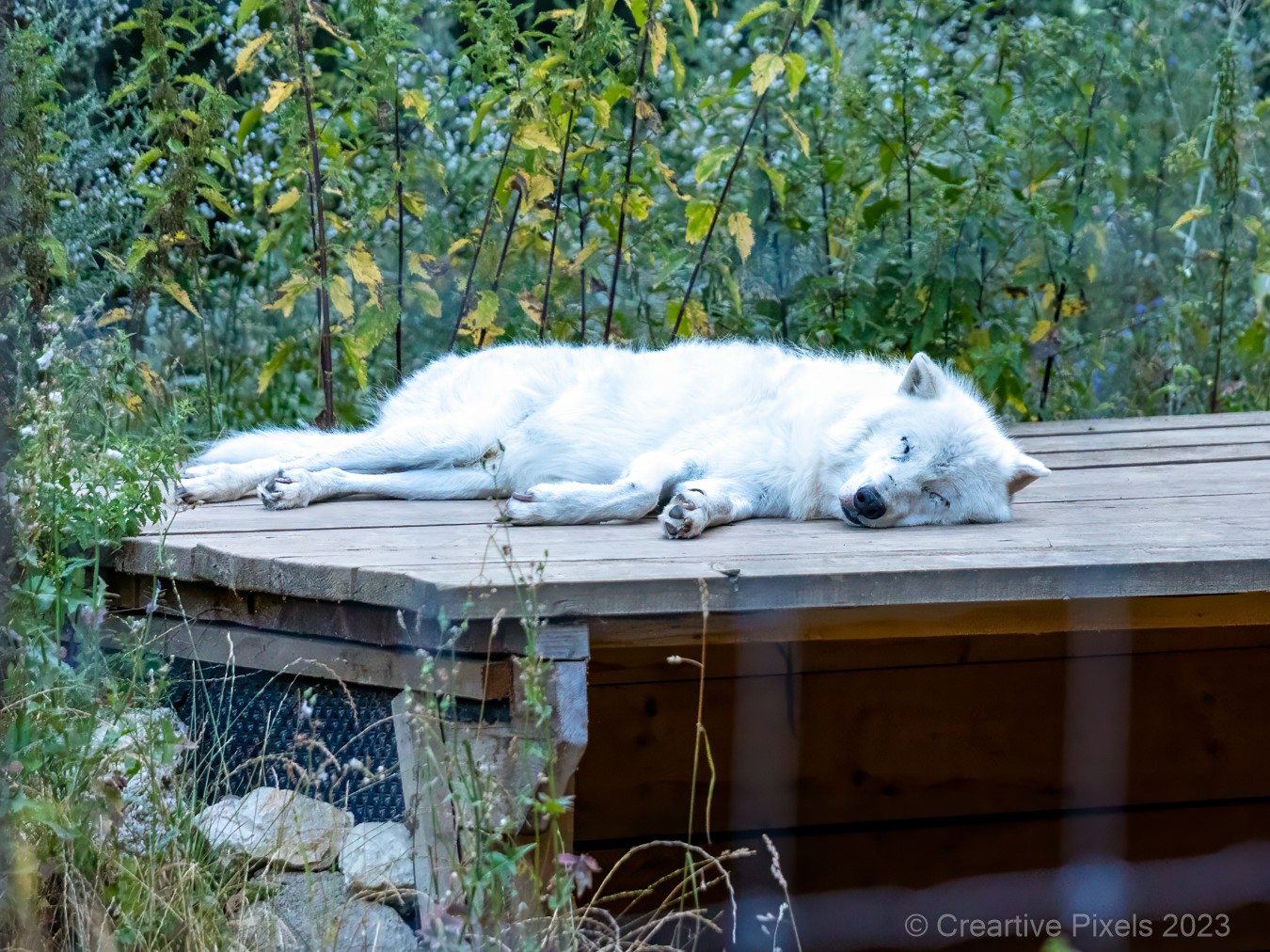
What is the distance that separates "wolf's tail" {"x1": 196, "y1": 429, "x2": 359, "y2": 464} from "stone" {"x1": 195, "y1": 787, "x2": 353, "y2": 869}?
1.45m

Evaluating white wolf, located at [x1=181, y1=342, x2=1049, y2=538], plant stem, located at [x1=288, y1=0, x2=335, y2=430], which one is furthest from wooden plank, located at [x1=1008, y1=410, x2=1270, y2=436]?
plant stem, located at [x1=288, y1=0, x2=335, y2=430]

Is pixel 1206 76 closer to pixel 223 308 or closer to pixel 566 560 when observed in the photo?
pixel 223 308

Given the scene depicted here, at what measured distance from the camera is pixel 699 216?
184 inches

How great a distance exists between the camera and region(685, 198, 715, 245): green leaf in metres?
4.65

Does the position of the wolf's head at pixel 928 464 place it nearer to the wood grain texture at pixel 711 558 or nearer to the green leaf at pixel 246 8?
the wood grain texture at pixel 711 558

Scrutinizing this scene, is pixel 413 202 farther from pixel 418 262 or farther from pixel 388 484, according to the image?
pixel 388 484

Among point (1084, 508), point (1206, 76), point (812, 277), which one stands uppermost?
point (1206, 76)

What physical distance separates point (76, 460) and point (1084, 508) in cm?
253

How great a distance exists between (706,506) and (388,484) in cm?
112

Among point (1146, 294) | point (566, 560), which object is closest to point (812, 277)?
point (1146, 294)

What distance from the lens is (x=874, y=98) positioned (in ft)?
17.1

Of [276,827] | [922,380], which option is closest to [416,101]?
[922,380]

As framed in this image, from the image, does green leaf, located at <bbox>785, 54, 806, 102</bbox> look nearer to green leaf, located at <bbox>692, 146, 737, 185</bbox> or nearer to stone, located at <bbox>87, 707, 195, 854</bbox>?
green leaf, located at <bbox>692, 146, 737, 185</bbox>

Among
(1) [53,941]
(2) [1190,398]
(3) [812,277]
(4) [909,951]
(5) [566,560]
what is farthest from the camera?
(2) [1190,398]
